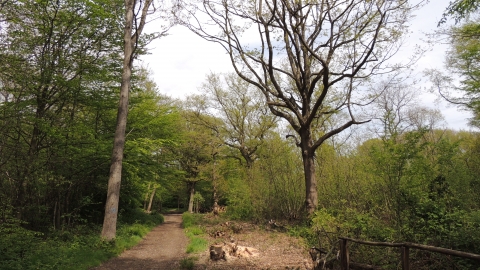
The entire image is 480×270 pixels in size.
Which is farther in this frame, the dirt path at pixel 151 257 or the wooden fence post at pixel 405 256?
the dirt path at pixel 151 257

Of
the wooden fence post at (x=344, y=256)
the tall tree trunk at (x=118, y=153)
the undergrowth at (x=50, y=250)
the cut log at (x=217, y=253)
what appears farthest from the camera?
the tall tree trunk at (x=118, y=153)

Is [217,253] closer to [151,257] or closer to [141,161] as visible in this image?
[151,257]

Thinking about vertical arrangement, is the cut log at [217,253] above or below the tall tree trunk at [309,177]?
below

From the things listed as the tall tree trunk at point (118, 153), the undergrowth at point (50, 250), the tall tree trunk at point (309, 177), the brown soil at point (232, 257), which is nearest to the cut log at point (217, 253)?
the brown soil at point (232, 257)

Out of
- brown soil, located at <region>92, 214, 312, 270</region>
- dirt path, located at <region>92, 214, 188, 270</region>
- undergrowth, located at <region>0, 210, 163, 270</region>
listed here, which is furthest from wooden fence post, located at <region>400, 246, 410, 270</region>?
undergrowth, located at <region>0, 210, 163, 270</region>

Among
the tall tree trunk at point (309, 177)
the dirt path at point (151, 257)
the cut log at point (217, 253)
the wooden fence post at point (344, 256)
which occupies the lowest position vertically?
the dirt path at point (151, 257)

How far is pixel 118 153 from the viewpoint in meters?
11.2

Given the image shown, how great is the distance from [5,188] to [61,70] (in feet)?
15.9

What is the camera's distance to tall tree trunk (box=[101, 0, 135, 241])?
10.6m

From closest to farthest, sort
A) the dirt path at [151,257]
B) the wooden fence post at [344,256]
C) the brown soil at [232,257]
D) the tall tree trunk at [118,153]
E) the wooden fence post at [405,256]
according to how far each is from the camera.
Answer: the wooden fence post at [405,256], the wooden fence post at [344,256], the brown soil at [232,257], the dirt path at [151,257], the tall tree trunk at [118,153]

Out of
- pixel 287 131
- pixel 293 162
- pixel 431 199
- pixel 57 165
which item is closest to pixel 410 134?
pixel 431 199

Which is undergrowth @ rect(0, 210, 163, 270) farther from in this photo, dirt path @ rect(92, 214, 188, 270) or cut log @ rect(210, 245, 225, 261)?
cut log @ rect(210, 245, 225, 261)

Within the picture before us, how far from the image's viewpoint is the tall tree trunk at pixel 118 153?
1062cm

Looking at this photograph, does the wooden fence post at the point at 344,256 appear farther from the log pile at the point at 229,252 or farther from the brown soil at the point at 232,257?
the log pile at the point at 229,252
